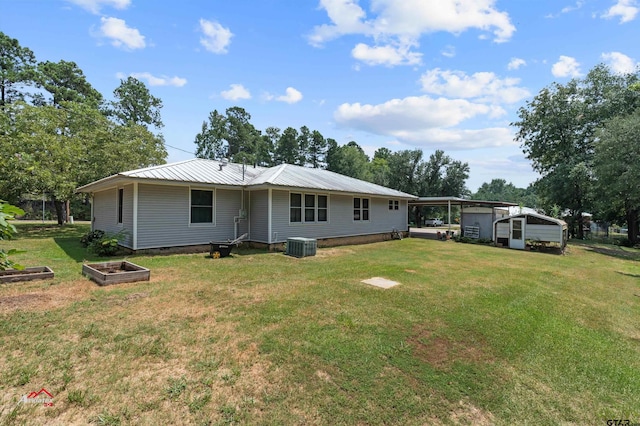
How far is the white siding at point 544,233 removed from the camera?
46.3 feet

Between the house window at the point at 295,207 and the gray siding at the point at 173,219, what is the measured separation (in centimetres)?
253

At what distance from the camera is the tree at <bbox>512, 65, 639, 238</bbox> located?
21.7 metres

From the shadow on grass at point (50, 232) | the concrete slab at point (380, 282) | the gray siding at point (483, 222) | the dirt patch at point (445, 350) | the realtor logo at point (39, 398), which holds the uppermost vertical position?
the gray siding at point (483, 222)

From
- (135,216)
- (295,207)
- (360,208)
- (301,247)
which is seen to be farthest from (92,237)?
(360,208)

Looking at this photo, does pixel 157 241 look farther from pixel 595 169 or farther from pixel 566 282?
pixel 595 169

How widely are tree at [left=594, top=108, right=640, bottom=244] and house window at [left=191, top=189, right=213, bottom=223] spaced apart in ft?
70.7

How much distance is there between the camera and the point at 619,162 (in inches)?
658

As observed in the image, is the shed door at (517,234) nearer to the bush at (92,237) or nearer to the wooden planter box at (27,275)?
the wooden planter box at (27,275)

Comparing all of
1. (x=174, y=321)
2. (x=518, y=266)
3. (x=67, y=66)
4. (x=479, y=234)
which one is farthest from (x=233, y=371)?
(x=67, y=66)

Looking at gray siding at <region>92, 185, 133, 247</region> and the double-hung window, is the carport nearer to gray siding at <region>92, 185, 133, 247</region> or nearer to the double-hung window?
the double-hung window

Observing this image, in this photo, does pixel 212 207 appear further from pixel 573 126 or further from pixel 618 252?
pixel 573 126

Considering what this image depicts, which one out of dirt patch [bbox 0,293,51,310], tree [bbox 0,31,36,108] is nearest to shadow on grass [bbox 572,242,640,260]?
dirt patch [bbox 0,293,51,310]

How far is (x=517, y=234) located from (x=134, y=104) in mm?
40263

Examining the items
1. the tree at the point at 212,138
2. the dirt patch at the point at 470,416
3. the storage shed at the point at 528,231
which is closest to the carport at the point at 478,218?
the storage shed at the point at 528,231
